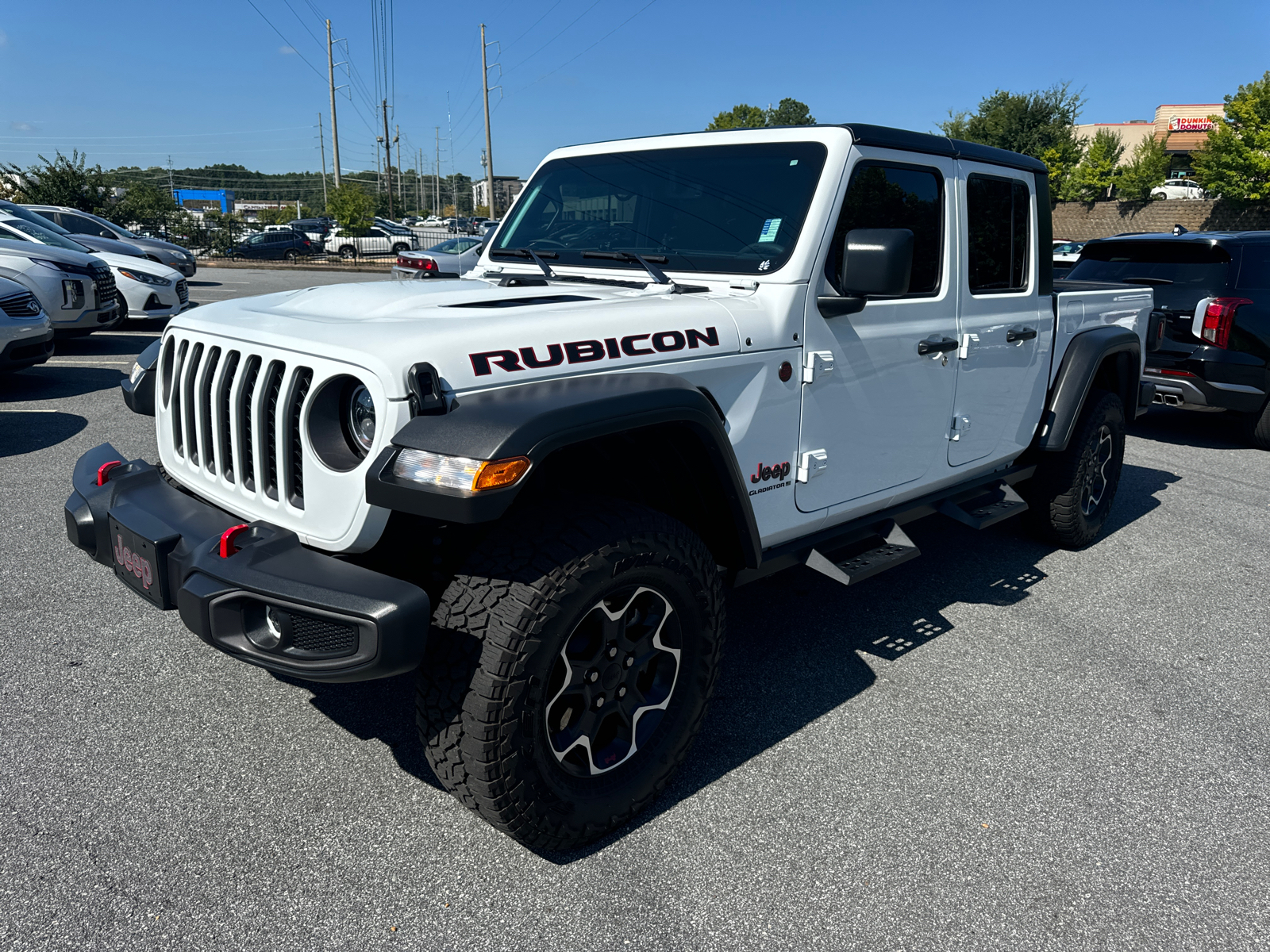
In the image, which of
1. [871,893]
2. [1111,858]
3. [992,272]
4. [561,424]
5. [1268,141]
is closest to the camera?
[561,424]

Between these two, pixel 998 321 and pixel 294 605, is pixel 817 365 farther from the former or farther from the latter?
pixel 294 605

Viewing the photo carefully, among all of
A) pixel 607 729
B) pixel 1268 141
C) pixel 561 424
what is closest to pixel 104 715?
pixel 607 729

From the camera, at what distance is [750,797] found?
2760 mm

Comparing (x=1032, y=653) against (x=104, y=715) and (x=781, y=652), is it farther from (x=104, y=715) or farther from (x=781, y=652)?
(x=104, y=715)

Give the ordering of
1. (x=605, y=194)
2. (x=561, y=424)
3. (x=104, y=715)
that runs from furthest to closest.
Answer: (x=605, y=194) < (x=104, y=715) < (x=561, y=424)

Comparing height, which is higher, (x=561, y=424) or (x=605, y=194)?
(x=605, y=194)

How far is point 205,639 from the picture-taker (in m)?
2.15

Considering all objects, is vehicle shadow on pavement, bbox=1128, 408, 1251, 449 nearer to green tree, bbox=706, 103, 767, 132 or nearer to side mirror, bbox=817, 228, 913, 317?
side mirror, bbox=817, 228, 913, 317

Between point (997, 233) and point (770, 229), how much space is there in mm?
1469

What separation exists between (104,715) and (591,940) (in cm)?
192

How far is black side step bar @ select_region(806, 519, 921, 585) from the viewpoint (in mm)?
3203

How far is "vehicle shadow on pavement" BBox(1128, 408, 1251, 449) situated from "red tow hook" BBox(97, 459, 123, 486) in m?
7.63

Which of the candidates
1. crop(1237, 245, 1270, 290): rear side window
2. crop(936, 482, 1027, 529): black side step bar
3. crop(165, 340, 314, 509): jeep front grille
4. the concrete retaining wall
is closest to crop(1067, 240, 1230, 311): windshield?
crop(1237, 245, 1270, 290): rear side window

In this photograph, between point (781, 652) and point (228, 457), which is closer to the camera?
point (228, 457)
